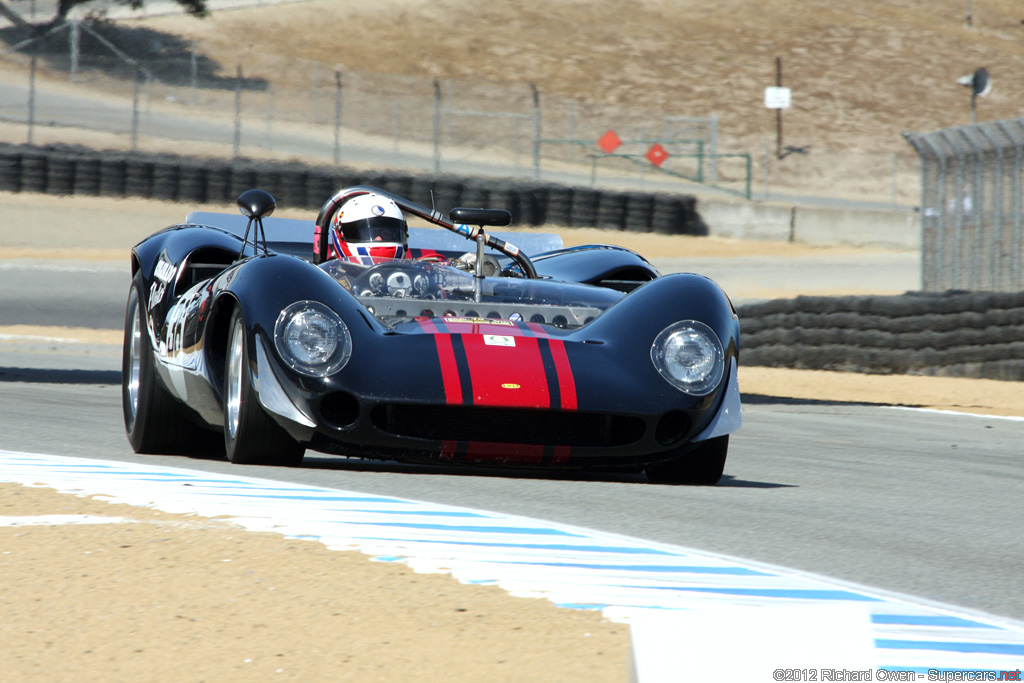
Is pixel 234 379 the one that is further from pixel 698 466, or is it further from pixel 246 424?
pixel 698 466

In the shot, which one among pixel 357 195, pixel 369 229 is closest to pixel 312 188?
pixel 357 195

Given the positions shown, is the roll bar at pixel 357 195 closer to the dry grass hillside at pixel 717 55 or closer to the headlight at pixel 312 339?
the headlight at pixel 312 339

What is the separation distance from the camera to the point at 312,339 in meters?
4.64

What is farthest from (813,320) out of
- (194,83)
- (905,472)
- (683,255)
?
(194,83)

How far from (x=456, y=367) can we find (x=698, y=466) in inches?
40.2

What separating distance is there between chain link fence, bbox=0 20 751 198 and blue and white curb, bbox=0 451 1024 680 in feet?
89.7

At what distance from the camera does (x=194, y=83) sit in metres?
36.5

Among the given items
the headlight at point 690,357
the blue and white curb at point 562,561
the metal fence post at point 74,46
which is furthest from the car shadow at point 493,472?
the metal fence post at point 74,46

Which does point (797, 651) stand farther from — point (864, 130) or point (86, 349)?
point (864, 130)

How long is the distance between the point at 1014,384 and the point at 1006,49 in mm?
42224

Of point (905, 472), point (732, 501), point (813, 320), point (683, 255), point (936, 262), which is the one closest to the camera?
point (732, 501)

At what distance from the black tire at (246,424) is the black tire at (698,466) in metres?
1.26

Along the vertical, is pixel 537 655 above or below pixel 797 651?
below

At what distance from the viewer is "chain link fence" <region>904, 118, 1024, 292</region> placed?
13.0 meters
